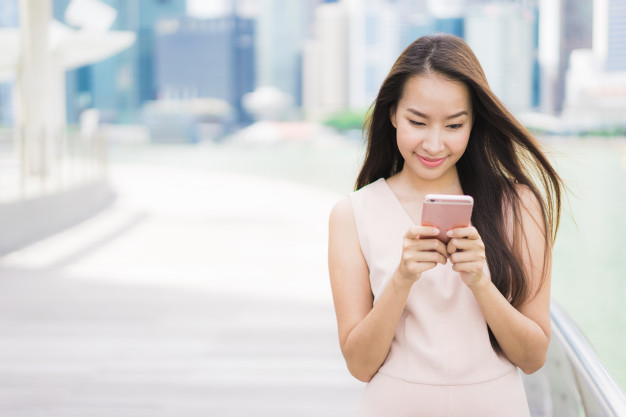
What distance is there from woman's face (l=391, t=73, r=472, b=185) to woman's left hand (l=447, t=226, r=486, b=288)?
19cm

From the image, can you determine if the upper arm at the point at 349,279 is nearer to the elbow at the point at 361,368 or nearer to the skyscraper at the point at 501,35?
the elbow at the point at 361,368

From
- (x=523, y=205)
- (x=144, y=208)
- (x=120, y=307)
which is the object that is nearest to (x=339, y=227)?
(x=523, y=205)

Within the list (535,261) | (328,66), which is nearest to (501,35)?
(328,66)

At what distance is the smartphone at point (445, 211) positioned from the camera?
1144 millimetres

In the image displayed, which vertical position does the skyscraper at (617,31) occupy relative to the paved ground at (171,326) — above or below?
above

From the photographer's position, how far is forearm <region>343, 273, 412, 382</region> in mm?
1238

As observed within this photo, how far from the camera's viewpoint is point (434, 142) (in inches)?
51.0

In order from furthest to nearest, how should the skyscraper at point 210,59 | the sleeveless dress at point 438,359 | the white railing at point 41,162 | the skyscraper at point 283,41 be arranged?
the skyscraper at point 283,41
the skyscraper at point 210,59
the white railing at point 41,162
the sleeveless dress at point 438,359

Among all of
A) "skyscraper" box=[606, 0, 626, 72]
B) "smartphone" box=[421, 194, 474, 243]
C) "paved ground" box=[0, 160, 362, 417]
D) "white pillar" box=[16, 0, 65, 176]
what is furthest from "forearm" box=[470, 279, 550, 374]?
"skyscraper" box=[606, 0, 626, 72]

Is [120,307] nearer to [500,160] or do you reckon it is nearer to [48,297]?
[48,297]

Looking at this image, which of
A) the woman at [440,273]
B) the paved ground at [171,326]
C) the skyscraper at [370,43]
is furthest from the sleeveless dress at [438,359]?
the skyscraper at [370,43]

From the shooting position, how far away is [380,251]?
1.34 meters

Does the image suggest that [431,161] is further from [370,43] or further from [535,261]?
[370,43]

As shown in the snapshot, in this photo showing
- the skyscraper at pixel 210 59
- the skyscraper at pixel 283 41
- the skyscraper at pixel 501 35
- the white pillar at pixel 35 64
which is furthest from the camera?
the skyscraper at pixel 283 41
